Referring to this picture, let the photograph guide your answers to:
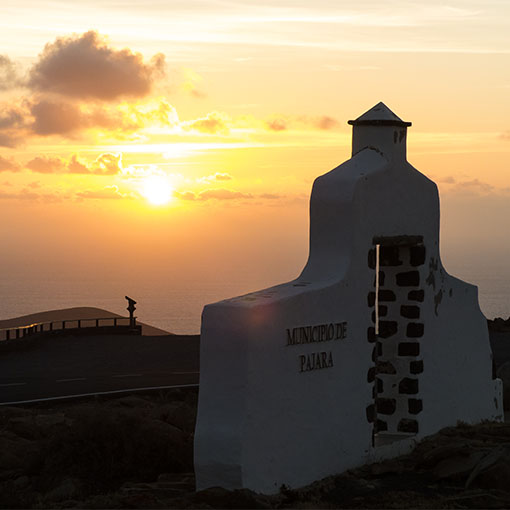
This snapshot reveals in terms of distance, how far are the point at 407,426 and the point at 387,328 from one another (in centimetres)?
161

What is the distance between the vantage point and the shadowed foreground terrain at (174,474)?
485 inches

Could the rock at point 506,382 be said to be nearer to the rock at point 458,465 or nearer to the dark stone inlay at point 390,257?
the dark stone inlay at point 390,257

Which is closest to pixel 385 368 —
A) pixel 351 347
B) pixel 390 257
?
pixel 390 257

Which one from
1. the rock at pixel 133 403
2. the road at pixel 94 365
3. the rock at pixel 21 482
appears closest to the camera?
the rock at pixel 21 482

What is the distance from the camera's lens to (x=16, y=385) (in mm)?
25922

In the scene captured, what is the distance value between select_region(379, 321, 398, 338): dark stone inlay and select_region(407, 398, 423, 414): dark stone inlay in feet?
3.67

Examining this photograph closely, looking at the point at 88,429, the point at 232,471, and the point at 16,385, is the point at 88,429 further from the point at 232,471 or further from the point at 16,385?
the point at 16,385

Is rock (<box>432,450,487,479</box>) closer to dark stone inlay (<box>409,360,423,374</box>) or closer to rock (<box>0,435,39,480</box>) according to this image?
dark stone inlay (<box>409,360,423,374</box>)

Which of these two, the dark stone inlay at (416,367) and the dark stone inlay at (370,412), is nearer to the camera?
the dark stone inlay at (370,412)

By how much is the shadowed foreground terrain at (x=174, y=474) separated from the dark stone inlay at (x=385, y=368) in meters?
1.25

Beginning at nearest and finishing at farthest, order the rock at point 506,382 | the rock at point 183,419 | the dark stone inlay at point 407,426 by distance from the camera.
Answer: the dark stone inlay at point 407,426, the rock at point 183,419, the rock at point 506,382

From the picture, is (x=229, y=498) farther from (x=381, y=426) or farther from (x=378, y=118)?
(x=378, y=118)

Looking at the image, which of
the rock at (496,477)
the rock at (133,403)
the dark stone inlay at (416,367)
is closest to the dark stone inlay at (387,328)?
the dark stone inlay at (416,367)

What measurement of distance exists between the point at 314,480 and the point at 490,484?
2334mm
